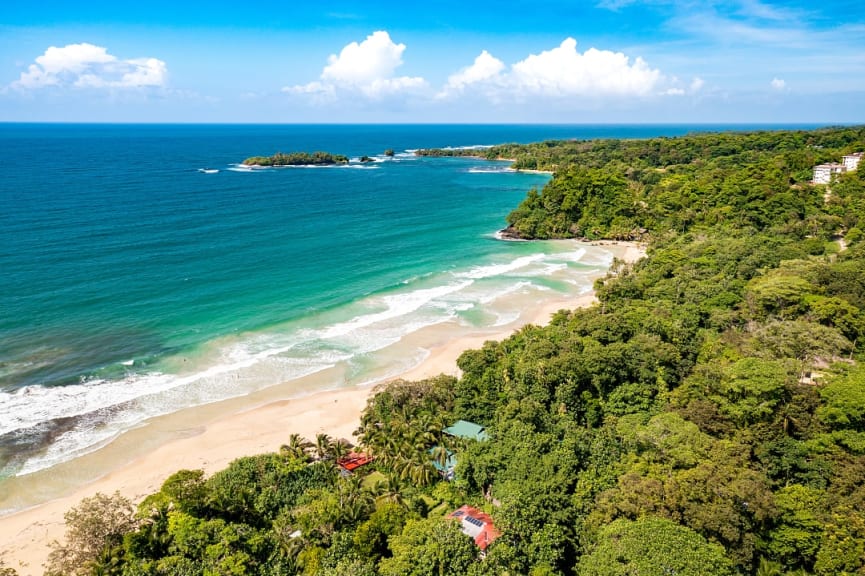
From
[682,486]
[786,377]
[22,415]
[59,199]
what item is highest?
[59,199]

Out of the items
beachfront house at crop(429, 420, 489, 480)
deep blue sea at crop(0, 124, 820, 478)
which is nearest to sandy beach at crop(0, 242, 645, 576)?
deep blue sea at crop(0, 124, 820, 478)

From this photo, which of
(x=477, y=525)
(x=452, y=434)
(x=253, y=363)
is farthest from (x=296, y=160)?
(x=477, y=525)

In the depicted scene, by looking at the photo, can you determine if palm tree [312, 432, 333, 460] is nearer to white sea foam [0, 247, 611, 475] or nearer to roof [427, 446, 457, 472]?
roof [427, 446, 457, 472]

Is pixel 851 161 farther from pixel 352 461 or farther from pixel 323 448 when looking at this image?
pixel 323 448

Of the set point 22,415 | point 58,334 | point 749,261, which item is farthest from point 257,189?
point 749,261

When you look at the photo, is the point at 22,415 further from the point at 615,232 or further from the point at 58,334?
the point at 615,232

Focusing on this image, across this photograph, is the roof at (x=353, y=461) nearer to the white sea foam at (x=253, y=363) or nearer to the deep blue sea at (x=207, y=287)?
the white sea foam at (x=253, y=363)
